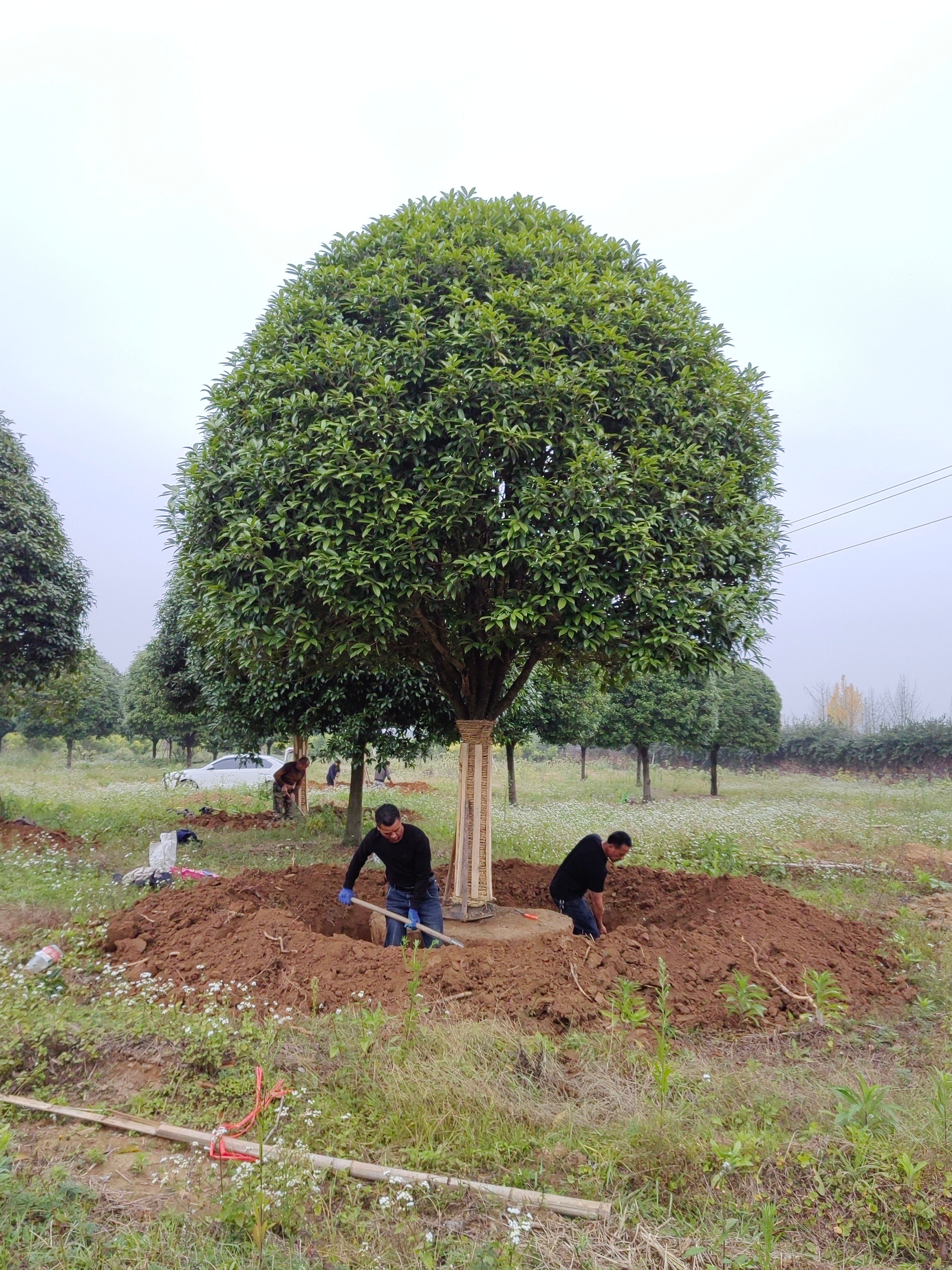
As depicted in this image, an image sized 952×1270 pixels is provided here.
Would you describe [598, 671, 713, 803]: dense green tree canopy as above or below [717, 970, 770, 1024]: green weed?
above

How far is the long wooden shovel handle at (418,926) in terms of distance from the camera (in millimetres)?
6527

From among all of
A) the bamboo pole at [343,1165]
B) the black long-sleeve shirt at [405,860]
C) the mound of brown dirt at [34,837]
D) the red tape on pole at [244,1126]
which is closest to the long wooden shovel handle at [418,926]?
the black long-sleeve shirt at [405,860]

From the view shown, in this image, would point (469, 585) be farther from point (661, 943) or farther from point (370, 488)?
point (661, 943)

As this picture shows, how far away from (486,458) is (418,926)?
393 cm

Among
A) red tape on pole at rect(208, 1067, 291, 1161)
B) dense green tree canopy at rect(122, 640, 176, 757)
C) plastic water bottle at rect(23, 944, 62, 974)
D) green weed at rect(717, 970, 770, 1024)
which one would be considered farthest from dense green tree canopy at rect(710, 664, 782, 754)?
red tape on pole at rect(208, 1067, 291, 1161)

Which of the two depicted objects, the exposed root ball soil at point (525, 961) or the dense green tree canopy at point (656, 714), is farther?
the dense green tree canopy at point (656, 714)

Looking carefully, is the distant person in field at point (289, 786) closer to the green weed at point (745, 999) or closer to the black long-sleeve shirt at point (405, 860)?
the black long-sleeve shirt at point (405, 860)

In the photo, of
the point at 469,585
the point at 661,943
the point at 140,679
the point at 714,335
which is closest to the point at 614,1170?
the point at 661,943

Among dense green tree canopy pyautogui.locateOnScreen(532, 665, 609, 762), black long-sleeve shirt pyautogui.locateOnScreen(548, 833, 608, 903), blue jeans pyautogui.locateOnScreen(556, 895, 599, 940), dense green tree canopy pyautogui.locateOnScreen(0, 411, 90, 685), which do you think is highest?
dense green tree canopy pyautogui.locateOnScreen(0, 411, 90, 685)

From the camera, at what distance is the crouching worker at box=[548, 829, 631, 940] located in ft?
24.3

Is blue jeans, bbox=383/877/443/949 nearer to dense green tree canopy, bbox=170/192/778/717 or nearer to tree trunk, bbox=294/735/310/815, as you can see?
dense green tree canopy, bbox=170/192/778/717

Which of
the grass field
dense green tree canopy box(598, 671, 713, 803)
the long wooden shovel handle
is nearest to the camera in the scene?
the grass field

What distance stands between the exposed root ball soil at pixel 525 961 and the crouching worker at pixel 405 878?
2.28 feet

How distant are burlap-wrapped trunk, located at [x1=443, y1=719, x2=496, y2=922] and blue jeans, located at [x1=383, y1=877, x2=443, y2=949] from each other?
23.9 inches
